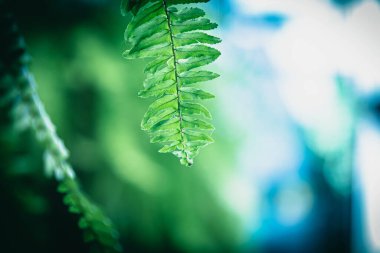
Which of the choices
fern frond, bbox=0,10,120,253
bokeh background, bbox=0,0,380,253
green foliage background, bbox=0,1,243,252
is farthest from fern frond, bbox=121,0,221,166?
green foliage background, bbox=0,1,243,252

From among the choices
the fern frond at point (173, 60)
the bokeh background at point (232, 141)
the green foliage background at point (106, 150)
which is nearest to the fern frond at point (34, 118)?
the fern frond at point (173, 60)

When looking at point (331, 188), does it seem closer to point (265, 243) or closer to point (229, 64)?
point (265, 243)

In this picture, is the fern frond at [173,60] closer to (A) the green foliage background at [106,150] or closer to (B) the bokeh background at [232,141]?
(B) the bokeh background at [232,141]

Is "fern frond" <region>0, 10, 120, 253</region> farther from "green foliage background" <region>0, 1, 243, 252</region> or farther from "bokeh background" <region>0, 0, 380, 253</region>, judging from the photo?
"green foliage background" <region>0, 1, 243, 252</region>

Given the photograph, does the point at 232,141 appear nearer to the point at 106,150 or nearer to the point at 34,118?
the point at 106,150

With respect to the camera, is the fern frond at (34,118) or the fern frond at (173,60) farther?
the fern frond at (34,118)

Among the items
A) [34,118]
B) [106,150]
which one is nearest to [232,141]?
[106,150]

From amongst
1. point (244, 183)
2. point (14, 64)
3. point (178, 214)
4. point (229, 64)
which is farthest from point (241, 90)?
point (14, 64)

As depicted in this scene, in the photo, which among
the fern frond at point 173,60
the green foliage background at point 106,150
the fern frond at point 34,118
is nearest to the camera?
the fern frond at point 173,60
